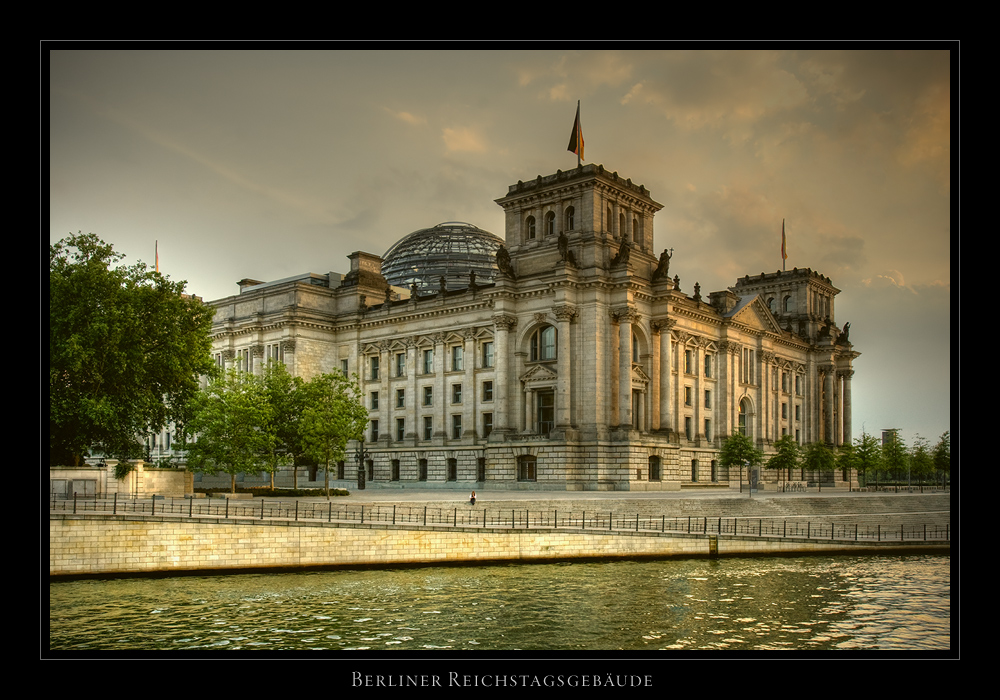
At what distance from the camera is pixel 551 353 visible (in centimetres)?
7306

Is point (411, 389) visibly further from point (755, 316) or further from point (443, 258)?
point (755, 316)

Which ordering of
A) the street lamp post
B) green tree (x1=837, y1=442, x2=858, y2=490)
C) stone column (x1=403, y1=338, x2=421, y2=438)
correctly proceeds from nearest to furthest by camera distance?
the street lamp post
stone column (x1=403, y1=338, x2=421, y2=438)
green tree (x1=837, y1=442, x2=858, y2=490)

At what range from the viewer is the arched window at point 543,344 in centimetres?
7294

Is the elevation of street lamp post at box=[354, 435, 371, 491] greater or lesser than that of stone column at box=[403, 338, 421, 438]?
lesser

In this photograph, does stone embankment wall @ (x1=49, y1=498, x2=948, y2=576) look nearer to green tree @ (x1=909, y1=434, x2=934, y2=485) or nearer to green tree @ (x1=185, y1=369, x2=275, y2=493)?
green tree @ (x1=185, y1=369, x2=275, y2=493)

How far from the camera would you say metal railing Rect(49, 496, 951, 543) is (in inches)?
1481

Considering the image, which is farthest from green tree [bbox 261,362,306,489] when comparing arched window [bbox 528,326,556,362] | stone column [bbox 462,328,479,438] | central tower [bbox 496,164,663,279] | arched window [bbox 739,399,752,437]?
arched window [bbox 739,399,752,437]

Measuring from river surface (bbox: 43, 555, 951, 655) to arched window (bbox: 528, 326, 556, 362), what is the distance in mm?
35519

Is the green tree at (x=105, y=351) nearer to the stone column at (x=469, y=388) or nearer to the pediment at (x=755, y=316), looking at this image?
the stone column at (x=469, y=388)

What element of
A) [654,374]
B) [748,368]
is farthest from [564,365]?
[748,368]

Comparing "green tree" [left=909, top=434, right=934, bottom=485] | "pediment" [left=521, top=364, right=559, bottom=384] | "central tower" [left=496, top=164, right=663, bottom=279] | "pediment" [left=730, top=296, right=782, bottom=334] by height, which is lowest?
"green tree" [left=909, top=434, right=934, bottom=485]

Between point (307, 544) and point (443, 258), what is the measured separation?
70716 mm
